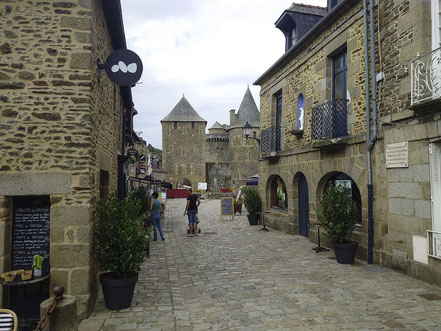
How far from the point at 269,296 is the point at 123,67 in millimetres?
4284

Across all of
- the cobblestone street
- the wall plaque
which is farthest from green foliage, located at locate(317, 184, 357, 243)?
the wall plaque

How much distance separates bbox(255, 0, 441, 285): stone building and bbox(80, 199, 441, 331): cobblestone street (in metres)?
0.86

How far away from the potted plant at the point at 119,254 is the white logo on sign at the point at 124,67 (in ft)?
7.25

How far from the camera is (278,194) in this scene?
13617mm

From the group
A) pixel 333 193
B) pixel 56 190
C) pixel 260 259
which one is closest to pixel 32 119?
pixel 56 190

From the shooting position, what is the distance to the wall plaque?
658 cm

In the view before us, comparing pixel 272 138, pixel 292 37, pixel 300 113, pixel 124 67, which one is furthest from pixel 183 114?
pixel 124 67

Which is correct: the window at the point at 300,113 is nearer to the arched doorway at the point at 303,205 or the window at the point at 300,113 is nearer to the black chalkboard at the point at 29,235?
the arched doorway at the point at 303,205

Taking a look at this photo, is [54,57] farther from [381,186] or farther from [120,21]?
[381,186]

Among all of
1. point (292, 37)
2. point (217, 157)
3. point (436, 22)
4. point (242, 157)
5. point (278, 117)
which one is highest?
point (292, 37)

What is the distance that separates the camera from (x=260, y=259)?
7996 mm

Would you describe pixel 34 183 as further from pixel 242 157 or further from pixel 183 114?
pixel 183 114

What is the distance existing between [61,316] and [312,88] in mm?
8965

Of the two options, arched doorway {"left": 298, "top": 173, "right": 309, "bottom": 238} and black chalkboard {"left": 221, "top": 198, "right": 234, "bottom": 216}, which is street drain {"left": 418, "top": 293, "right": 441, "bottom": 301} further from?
black chalkboard {"left": 221, "top": 198, "right": 234, "bottom": 216}
